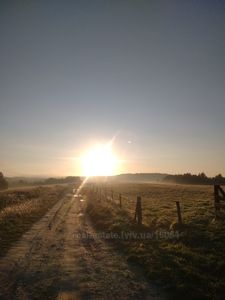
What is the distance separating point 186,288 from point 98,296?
307 cm

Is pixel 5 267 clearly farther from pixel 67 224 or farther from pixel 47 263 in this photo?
pixel 67 224

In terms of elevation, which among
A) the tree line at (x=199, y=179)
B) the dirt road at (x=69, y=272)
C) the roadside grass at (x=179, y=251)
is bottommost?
the dirt road at (x=69, y=272)

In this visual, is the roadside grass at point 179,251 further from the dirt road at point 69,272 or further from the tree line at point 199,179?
the tree line at point 199,179

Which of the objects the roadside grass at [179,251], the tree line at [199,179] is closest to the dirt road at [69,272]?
the roadside grass at [179,251]

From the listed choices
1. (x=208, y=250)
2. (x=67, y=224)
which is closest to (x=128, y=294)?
(x=208, y=250)

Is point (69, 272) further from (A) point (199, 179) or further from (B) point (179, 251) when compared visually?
(A) point (199, 179)

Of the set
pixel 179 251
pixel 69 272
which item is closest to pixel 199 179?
pixel 179 251

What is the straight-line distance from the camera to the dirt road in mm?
7484

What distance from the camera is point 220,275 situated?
8516 millimetres

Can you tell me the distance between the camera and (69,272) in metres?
Result: 9.19

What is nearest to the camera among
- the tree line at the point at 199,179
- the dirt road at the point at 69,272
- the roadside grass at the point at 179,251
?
the dirt road at the point at 69,272

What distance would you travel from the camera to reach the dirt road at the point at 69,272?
24.6 ft

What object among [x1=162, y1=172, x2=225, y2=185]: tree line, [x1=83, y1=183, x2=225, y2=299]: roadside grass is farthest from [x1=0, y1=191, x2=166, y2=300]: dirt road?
[x1=162, y1=172, x2=225, y2=185]: tree line

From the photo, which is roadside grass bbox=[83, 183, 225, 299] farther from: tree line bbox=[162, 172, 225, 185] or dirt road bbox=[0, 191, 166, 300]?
tree line bbox=[162, 172, 225, 185]
